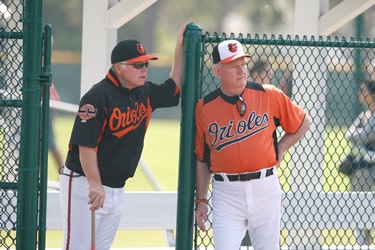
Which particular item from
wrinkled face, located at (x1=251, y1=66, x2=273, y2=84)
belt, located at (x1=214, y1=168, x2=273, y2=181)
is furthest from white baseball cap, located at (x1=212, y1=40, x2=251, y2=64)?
wrinkled face, located at (x1=251, y1=66, x2=273, y2=84)

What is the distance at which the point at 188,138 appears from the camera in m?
6.39

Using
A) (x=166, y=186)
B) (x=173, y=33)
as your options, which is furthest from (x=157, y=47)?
(x=166, y=186)

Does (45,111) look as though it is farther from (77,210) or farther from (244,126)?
(244,126)

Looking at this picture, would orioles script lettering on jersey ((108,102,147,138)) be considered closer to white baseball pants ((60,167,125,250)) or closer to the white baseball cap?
white baseball pants ((60,167,125,250))

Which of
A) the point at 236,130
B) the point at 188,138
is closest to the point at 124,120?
the point at 188,138

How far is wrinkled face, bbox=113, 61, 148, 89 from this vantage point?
245 inches

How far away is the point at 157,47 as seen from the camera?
48344mm

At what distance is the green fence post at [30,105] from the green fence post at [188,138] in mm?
946

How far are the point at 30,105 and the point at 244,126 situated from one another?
4.38 feet

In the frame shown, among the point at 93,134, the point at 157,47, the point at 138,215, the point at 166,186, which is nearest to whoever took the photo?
the point at 93,134

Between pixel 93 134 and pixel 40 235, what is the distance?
2.50ft

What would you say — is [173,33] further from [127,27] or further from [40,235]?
[40,235]

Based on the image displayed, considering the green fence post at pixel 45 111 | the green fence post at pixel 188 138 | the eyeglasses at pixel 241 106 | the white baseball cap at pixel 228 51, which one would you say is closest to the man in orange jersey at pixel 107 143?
the green fence post at pixel 45 111

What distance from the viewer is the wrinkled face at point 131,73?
6.22m
